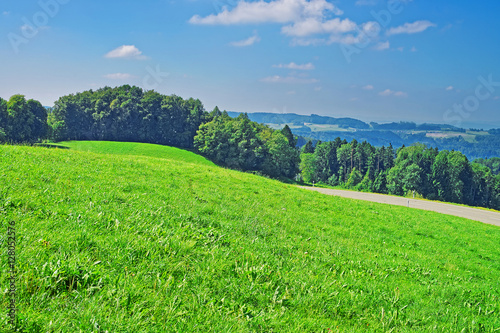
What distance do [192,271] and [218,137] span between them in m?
78.4

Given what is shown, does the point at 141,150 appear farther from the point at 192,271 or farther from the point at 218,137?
the point at 192,271

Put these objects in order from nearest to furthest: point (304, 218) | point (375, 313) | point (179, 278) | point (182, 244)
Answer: point (179, 278) < point (375, 313) < point (182, 244) < point (304, 218)

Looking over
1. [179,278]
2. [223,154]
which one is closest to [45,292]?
[179,278]

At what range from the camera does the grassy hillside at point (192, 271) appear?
3.65 metres

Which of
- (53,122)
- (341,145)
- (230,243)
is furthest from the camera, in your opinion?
(341,145)

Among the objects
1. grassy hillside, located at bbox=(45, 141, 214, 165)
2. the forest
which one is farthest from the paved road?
grassy hillside, located at bbox=(45, 141, 214, 165)

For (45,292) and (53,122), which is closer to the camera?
(45,292)

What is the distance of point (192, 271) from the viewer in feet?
16.1

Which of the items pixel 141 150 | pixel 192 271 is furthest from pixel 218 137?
pixel 192 271

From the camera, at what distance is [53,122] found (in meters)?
97.4

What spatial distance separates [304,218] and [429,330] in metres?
7.74

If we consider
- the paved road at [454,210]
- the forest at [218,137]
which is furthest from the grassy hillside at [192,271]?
the forest at [218,137]

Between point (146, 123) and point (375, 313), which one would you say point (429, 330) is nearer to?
point (375, 313)

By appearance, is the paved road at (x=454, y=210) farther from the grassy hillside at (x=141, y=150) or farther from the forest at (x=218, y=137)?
the grassy hillside at (x=141, y=150)
